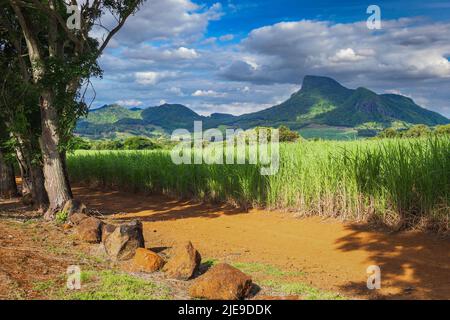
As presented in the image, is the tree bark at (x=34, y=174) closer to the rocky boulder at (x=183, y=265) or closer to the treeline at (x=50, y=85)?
the treeline at (x=50, y=85)

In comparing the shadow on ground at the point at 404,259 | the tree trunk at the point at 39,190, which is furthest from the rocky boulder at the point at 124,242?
the tree trunk at the point at 39,190

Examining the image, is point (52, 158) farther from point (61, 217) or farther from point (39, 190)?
point (39, 190)

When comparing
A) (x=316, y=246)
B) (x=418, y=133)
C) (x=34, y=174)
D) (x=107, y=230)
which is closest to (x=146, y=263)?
(x=107, y=230)

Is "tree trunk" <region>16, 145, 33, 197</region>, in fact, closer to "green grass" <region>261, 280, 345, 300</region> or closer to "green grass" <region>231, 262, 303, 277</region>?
"green grass" <region>231, 262, 303, 277</region>

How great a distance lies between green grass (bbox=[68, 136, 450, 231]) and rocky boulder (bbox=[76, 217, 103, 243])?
4.91 metres

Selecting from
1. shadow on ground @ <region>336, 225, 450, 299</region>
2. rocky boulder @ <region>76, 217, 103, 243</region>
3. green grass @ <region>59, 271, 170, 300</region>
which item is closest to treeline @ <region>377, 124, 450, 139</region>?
shadow on ground @ <region>336, 225, 450, 299</region>

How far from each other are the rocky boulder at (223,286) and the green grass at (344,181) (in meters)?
4.77

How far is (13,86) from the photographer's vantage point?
11.6m

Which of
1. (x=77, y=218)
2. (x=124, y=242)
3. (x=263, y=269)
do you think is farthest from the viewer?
(x=77, y=218)

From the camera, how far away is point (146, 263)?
21.5 feet

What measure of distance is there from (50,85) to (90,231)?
3.88 meters

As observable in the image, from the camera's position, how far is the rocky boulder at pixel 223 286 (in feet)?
17.1
